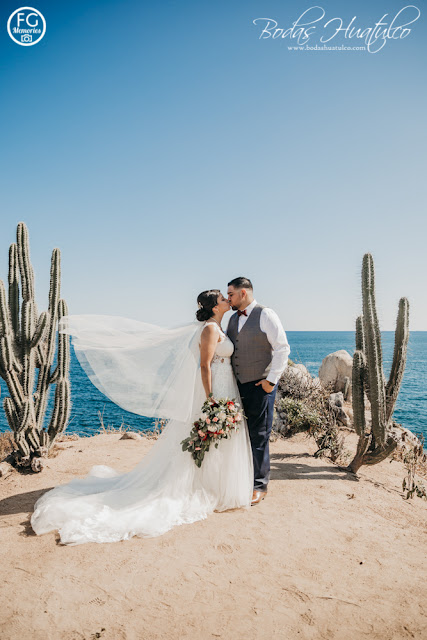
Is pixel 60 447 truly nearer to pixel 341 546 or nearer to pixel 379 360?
pixel 341 546

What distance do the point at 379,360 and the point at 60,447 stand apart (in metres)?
6.14

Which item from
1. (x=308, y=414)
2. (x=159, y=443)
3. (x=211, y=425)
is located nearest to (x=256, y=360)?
(x=211, y=425)

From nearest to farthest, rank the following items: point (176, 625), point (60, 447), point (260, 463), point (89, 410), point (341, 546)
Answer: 1. point (176, 625)
2. point (341, 546)
3. point (260, 463)
4. point (60, 447)
5. point (89, 410)

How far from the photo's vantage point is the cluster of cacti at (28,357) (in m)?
6.04

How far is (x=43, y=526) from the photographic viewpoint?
13.3ft

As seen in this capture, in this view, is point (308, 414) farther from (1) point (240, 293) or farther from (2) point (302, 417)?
(1) point (240, 293)

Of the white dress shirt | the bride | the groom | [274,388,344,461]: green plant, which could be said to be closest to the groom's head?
the groom

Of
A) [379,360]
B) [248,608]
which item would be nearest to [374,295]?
[379,360]

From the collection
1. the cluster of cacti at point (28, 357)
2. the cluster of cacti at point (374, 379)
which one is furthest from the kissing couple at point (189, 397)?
the cluster of cacti at point (374, 379)

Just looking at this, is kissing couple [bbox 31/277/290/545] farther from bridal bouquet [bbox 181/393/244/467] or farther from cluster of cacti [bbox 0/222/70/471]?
cluster of cacti [bbox 0/222/70/471]

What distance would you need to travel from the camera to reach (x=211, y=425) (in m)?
4.42

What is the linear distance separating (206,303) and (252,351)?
2.78ft

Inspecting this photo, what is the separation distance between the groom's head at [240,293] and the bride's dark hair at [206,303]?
0.70 feet

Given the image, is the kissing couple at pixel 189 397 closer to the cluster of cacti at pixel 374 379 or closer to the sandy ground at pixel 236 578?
the sandy ground at pixel 236 578
